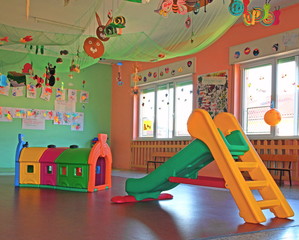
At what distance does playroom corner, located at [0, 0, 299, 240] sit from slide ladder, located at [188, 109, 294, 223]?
12 mm

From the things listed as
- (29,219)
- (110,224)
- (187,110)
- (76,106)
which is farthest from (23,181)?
(76,106)

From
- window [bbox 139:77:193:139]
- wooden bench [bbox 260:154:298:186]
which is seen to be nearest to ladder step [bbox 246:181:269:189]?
wooden bench [bbox 260:154:298:186]

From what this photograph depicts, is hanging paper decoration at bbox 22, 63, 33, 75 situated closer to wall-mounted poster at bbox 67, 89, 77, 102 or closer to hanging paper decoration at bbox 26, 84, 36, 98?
hanging paper decoration at bbox 26, 84, 36, 98

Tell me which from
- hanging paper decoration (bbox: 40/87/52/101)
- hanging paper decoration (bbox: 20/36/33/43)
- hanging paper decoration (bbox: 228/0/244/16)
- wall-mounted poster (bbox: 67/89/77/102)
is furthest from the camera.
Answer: wall-mounted poster (bbox: 67/89/77/102)

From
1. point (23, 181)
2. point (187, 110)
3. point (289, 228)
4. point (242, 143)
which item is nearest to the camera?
point (289, 228)

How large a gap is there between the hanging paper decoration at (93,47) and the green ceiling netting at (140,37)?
133 millimetres

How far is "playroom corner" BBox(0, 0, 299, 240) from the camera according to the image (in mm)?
3211

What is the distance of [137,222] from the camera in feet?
10.0

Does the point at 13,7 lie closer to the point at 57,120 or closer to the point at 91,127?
the point at 57,120

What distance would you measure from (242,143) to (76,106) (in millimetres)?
7711

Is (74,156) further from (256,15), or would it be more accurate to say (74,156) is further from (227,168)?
(256,15)

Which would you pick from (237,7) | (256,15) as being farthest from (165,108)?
(237,7)

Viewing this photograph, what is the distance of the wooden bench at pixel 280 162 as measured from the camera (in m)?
6.36

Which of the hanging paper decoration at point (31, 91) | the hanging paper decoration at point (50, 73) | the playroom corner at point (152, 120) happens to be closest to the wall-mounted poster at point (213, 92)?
the playroom corner at point (152, 120)
